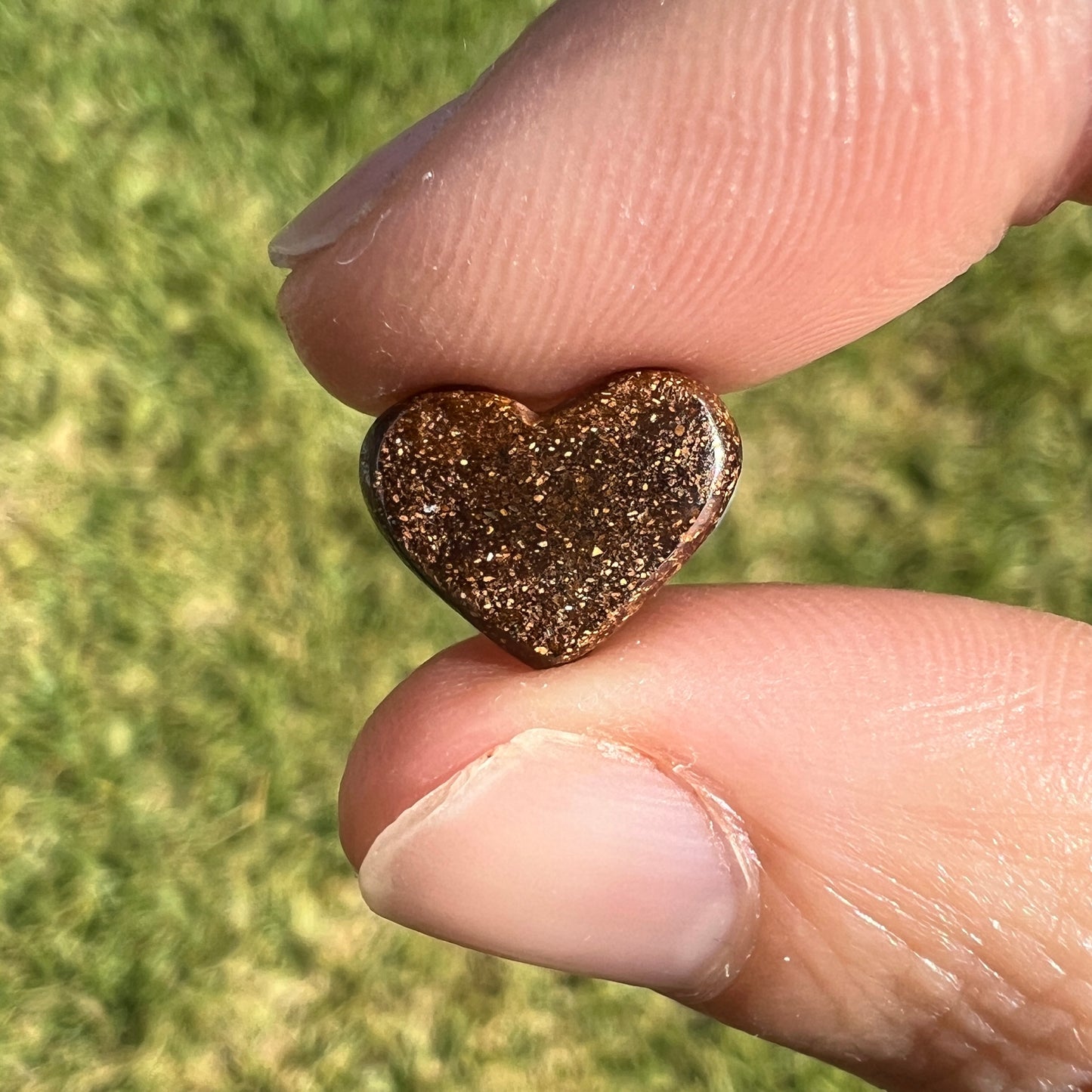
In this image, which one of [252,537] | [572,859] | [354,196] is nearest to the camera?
[572,859]

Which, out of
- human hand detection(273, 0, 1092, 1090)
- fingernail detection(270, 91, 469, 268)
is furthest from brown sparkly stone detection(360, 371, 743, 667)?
fingernail detection(270, 91, 469, 268)

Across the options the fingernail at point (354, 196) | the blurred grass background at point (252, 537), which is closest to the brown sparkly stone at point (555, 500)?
the fingernail at point (354, 196)

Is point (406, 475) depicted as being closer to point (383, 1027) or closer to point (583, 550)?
point (583, 550)

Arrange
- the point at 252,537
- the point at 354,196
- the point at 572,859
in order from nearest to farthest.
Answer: the point at 572,859 → the point at 354,196 → the point at 252,537

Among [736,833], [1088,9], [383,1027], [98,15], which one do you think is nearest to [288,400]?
[98,15]

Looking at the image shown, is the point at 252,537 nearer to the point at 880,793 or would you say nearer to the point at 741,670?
the point at 741,670

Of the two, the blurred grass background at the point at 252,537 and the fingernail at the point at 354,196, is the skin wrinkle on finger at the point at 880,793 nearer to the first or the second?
the fingernail at the point at 354,196

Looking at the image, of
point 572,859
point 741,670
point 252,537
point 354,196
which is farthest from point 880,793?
point 252,537
